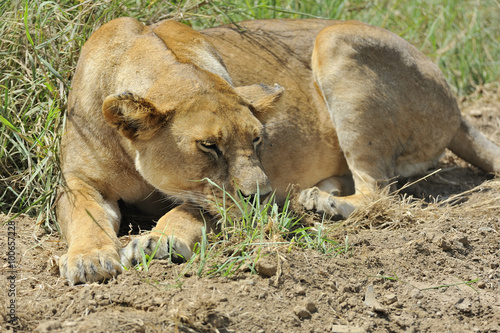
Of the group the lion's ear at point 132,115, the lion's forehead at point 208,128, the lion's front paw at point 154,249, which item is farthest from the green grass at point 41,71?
the lion's forehead at point 208,128

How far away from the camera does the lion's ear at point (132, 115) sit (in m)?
3.64

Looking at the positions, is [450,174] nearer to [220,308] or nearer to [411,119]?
[411,119]

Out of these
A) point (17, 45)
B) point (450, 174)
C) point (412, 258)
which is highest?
point (17, 45)

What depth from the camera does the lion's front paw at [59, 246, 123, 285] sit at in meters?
3.44

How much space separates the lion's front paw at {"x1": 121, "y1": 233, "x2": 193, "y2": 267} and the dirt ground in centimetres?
14

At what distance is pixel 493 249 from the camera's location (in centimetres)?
423

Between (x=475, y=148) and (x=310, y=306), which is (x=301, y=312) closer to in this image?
(x=310, y=306)

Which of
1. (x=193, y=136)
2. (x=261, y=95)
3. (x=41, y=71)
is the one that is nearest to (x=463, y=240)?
(x=261, y=95)

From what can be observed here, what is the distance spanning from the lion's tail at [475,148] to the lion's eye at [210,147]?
112 inches

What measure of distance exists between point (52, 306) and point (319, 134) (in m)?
2.81

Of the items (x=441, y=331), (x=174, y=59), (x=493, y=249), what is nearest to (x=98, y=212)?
(x=174, y=59)

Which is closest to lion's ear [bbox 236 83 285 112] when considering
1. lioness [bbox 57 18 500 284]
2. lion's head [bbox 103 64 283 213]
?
lioness [bbox 57 18 500 284]

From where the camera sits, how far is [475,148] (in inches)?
229

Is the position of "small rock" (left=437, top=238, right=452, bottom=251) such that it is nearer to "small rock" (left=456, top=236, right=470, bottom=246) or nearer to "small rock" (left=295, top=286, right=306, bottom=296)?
"small rock" (left=456, top=236, right=470, bottom=246)
